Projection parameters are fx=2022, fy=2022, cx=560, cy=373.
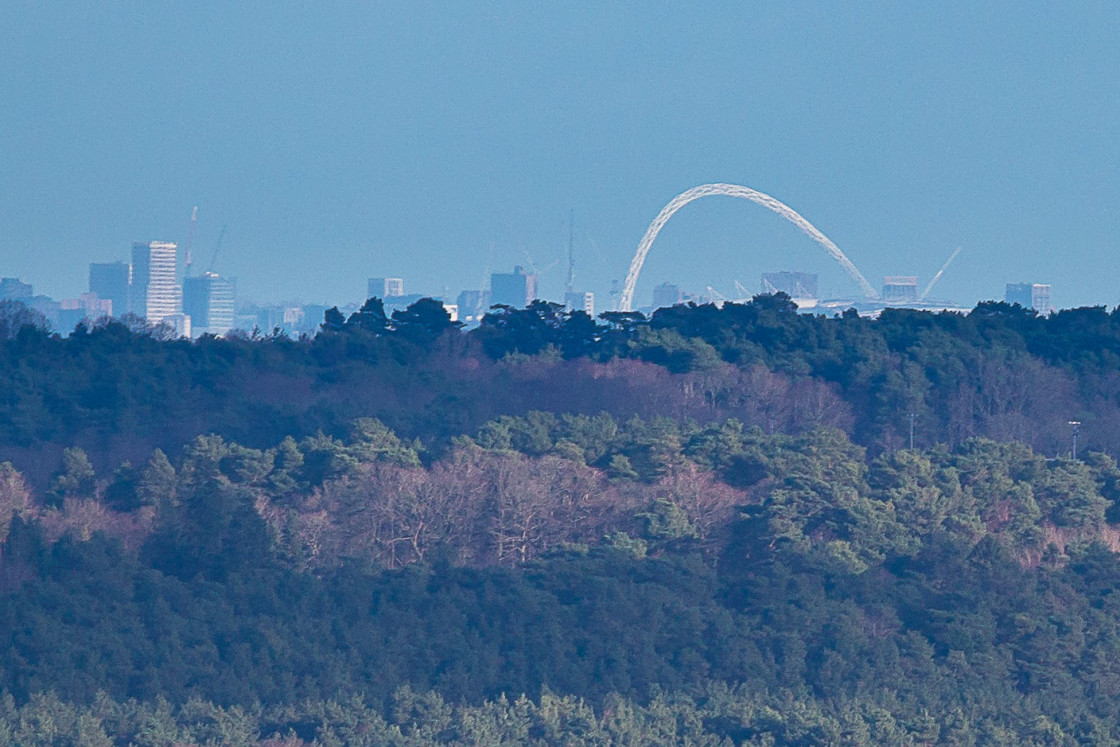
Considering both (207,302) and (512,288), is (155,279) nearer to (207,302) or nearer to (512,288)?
(207,302)

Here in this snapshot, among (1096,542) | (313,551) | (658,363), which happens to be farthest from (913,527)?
(658,363)

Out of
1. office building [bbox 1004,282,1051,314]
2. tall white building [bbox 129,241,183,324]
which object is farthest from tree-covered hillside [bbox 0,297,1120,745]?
tall white building [bbox 129,241,183,324]

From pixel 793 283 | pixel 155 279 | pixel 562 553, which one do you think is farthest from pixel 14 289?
pixel 562 553

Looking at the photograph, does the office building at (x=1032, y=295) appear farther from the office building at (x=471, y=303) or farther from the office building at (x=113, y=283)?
the office building at (x=113, y=283)

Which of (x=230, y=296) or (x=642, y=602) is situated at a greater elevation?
(x=230, y=296)

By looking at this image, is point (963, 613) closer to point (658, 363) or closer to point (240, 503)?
point (240, 503)

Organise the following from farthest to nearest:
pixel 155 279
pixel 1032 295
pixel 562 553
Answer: pixel 155 279 < pixel 1032 295 < pixel 562 553
